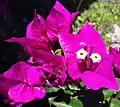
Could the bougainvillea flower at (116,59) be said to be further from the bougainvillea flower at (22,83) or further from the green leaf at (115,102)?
the bougainvillea flower at (22,83)

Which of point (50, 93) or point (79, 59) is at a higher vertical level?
point (79, 59)

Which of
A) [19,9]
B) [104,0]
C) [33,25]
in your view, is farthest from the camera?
[104,0]

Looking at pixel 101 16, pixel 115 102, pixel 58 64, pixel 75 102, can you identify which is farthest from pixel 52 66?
pixel 101 16

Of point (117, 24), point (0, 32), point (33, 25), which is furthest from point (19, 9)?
point (33, 25)

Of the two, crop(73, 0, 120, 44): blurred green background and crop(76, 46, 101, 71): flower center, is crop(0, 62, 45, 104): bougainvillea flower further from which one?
crop(73, 0, 120, 44): blurred green background

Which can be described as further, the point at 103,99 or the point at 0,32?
the point at 0,32

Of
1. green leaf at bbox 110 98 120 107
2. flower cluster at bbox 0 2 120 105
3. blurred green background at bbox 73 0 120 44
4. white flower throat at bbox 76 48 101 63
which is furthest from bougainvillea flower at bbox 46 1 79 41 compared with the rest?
blurred green background at bbox 73 0 120 44

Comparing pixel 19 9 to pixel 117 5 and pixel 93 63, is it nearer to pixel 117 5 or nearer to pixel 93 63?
pixel 117 5

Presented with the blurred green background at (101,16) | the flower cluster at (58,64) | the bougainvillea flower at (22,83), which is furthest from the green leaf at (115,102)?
the blurred green background at (101,16)

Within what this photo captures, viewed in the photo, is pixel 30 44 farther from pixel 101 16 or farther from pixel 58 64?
pixel 101 16
